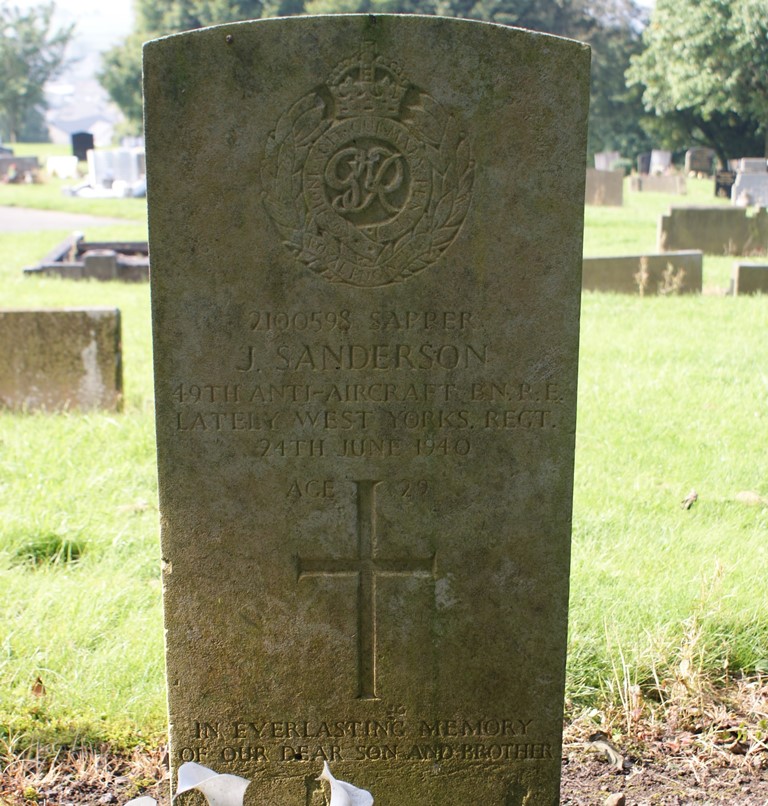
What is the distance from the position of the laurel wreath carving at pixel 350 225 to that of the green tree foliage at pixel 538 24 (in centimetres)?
3904

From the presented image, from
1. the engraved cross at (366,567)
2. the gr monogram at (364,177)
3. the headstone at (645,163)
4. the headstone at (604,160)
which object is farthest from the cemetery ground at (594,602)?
the headstone at (645,163)

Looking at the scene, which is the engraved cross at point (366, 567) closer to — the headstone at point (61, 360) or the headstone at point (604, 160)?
the headstone at point (61, 360)

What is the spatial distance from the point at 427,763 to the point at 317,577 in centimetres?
62

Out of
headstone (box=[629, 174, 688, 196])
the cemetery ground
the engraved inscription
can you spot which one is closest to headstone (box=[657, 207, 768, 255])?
the cemetery ground

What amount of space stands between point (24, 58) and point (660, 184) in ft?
168

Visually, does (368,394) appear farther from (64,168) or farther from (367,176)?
(64,168)

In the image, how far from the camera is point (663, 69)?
32.5 metres

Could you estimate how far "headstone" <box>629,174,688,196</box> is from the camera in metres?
29.5

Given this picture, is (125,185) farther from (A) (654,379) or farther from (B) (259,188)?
(B) (259,188)

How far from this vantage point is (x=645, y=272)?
35.2 feet

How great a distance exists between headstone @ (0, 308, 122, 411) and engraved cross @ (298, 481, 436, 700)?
383 centimetres

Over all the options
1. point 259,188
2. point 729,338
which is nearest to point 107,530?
point 259,188

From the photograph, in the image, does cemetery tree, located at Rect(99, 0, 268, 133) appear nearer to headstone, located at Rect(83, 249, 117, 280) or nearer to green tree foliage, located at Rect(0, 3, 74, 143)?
green tree foliage, located at Rect(0, 3, 74, 143)

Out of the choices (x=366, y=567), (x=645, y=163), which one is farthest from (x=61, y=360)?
(x=645, y=163)
